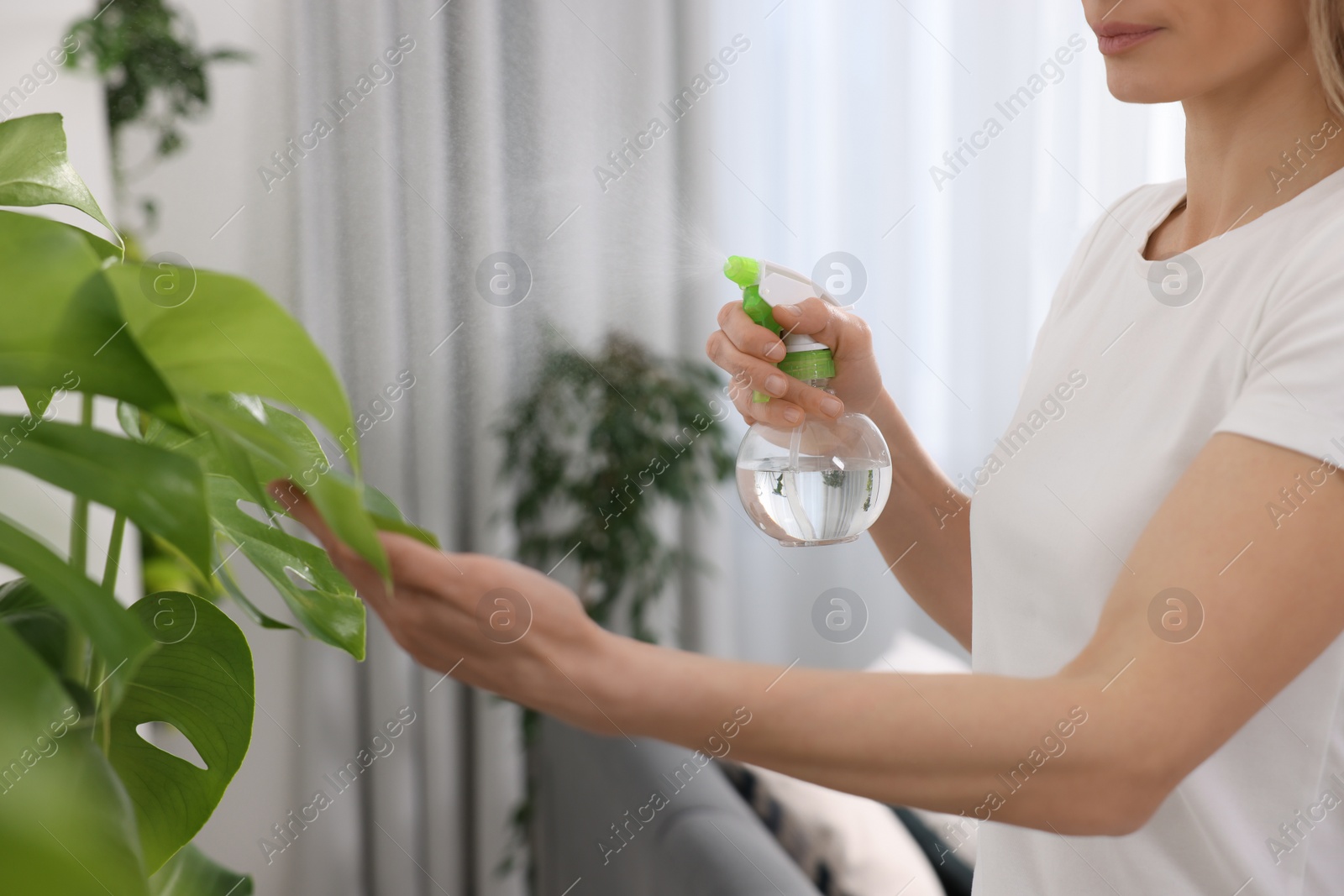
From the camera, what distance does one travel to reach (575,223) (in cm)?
217

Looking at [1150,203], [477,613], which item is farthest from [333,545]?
[1150,203]

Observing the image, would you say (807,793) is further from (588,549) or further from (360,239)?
(360,239)

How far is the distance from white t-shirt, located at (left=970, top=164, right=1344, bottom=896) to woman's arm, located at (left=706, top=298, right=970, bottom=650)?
0.11 meters

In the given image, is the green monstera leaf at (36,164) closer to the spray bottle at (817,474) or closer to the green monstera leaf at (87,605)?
the green monstera leaf at (87,605)

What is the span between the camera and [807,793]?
145cm

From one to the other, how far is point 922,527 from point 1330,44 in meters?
0.44

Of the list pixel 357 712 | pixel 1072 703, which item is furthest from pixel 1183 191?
pixel 357 712

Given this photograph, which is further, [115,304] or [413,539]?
[413,539]

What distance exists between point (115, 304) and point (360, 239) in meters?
1.78

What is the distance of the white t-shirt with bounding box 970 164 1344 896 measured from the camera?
0.53m

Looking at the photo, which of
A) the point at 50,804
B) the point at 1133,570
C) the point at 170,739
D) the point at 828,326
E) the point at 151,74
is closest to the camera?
the point at 50,804

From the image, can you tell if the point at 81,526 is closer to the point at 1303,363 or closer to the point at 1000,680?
the point at 1000,680

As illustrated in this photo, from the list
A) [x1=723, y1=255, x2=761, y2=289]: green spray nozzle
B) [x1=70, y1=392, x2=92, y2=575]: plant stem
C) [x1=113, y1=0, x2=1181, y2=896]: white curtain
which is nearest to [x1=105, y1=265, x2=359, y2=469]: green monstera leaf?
[x1=70, y1=392, x2=92, y2=575]: plant stem

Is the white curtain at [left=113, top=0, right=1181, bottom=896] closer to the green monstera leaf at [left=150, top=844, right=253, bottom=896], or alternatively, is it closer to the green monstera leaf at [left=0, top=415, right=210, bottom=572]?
the green monstera leaf at [left=150, top=844, right=253, bottom=896]
